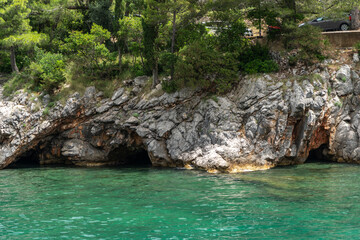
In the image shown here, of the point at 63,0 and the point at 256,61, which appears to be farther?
the point at 63,0

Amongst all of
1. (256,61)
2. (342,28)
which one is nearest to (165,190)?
(256,61)

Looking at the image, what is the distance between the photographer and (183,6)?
2544cm

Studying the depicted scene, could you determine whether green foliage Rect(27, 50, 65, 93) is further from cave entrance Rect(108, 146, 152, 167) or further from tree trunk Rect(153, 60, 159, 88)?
tree trunk Rect(153, 60, 159, 88)

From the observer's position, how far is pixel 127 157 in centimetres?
2689

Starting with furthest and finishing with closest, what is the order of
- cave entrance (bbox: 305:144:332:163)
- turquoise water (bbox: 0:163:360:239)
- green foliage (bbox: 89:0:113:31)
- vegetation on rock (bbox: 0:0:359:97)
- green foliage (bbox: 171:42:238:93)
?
green foliage (bbox: 89:0:113:31) < vegetation on rock (bbox: 0:0:359:97) < cave entrance (bbox: 305:144:332:163) < green foliage (bbox: 171:42:238:93) < turquoise water (bbox: 0:163:360:239)

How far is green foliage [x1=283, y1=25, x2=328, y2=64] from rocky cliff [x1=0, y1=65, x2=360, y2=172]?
3.63 feet

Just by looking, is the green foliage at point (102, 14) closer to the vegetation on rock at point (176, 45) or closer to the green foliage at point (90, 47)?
the vegetation on rock at point (176, 45)

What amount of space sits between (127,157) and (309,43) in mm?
14084

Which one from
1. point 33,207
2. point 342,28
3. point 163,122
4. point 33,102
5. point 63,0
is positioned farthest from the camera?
point 63,0

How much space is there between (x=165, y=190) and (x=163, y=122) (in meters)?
7.39

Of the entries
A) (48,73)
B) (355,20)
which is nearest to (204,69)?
(48,73)

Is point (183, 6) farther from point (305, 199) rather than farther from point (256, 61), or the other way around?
point (305, 199)

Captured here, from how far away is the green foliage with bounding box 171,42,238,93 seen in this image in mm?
24000

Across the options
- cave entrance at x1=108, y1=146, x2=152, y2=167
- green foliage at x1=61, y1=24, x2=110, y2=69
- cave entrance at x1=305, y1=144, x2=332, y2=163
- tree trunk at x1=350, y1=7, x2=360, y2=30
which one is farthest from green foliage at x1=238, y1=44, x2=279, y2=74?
green foliage at x1=61, y1=24, x2=110, y2=69
